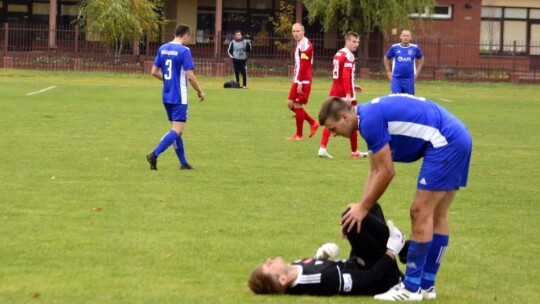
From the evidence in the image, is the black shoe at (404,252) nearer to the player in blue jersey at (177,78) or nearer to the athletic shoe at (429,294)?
the athletic shoe at (429,294)

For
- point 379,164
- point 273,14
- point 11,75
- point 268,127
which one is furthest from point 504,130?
point 273,14

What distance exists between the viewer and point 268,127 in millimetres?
23312

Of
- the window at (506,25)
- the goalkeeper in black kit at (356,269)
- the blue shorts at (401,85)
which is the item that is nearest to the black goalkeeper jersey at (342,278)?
the goalkeeper in black kit at (356,269)

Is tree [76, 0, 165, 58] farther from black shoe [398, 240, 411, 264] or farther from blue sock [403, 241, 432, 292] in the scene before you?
blue sock [403, 241, 432, 292]

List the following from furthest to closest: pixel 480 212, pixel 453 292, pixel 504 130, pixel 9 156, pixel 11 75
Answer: pixel 11 75 < pixel 504 130 < pixel 9 156 < pixel 480 212 < pixel 453 292

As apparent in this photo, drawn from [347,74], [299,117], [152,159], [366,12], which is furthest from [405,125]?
[366,12]

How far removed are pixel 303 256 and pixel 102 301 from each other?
2.33 m

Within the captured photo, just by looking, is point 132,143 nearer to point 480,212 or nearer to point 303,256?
point 480,212

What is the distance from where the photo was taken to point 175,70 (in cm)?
1535

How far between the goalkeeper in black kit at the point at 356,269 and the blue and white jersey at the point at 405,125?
583 millimetres

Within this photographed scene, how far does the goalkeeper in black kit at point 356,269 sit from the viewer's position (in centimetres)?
777

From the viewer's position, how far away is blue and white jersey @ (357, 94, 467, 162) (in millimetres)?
7383

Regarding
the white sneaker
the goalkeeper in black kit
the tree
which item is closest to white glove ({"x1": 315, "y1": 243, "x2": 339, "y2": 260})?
the goalkeeper in black kit

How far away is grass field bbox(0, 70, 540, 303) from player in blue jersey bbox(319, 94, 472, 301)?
1.50ft
